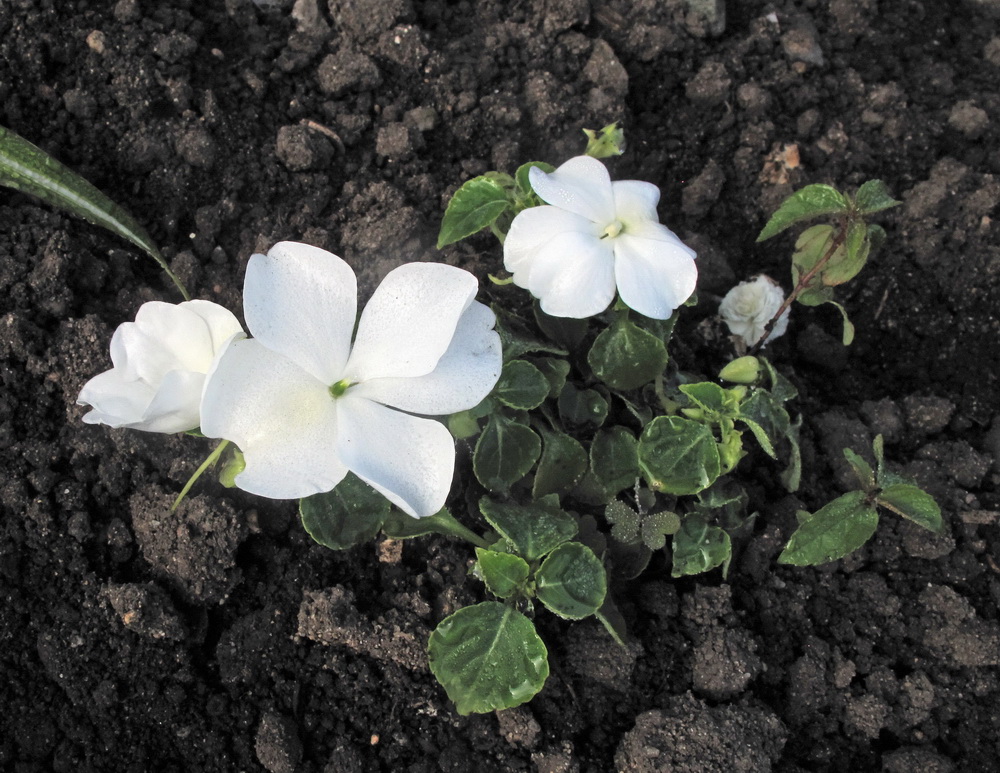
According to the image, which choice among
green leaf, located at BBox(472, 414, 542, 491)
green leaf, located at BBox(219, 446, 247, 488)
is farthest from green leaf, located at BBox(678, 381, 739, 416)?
green leaf, located at BBox(219, 446, 247, 488)

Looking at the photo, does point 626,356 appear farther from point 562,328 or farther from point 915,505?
point 915,505

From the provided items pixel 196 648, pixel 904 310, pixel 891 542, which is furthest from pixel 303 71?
pixel 891 542

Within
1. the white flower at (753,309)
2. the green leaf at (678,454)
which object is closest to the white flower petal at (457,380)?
the green leaf at (678,454)

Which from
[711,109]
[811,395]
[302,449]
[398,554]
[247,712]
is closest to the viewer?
[302,449]

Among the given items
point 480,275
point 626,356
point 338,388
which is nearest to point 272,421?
point 338,388

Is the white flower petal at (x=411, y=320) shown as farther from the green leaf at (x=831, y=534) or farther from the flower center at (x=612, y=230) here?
the green leaf at (x=831, y=534)

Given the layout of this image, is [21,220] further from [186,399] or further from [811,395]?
[811,395]
